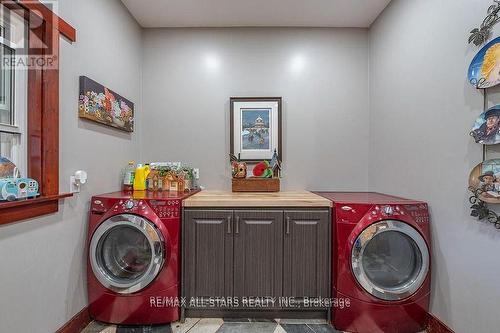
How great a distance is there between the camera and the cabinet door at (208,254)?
1.88 metres

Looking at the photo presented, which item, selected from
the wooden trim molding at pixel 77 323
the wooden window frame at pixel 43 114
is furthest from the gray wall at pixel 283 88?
the wooden trim molding at pixel 77 323

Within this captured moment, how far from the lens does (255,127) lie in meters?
2.66

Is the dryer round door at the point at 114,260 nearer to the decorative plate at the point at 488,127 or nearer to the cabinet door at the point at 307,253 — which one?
the cabinet door at the point at 307,253

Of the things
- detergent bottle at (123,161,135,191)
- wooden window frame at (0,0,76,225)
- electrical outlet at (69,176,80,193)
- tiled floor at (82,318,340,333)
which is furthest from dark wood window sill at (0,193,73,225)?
tiled floor at (82,318,340,333)

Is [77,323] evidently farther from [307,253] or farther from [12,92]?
[307,253]

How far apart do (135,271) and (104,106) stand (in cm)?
132

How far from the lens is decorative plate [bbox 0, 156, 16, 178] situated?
1287 millimetres

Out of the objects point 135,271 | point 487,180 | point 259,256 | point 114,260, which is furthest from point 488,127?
point 114,260

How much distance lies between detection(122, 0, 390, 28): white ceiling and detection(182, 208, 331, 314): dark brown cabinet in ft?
6.05

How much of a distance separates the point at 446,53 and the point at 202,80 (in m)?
2.09

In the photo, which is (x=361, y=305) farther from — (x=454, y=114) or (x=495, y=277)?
(x=454, y=114)

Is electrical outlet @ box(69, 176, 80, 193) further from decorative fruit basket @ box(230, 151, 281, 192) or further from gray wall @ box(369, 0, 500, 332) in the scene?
gray wall @ box(369, 0, 500, 332)

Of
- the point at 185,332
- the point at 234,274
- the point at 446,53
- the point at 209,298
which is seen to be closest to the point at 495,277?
the point at 446,53

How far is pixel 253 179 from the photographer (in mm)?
2488
